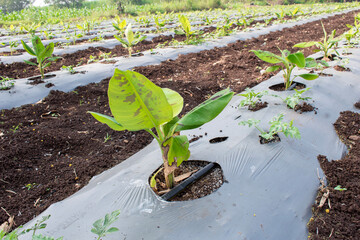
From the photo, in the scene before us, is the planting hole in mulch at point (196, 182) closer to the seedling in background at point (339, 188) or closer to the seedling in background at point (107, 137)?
the seedling in background at point (339, 188)

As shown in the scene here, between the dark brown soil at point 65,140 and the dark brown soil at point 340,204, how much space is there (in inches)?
59.8

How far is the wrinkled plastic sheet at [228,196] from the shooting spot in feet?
4.09

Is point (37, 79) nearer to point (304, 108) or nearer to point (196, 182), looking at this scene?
point (196, 182)

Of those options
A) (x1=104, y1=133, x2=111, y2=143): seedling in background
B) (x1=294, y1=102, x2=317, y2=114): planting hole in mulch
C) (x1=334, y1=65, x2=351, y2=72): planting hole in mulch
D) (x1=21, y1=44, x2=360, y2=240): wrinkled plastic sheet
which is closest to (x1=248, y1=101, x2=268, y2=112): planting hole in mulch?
(x1=21, y1=44, x2=360, y2=240): wrinkled plastic sheet

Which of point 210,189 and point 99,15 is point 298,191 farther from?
point 99,15

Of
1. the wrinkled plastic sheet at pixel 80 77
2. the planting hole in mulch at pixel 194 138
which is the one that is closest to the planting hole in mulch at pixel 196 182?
the planting hole in mulch at pixel 194 138

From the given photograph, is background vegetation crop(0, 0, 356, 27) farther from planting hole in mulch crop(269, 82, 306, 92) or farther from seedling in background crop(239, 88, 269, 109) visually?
seedling in background crop(239, 88, 269, 109)

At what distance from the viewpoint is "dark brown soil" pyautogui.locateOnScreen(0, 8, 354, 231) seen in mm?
1869

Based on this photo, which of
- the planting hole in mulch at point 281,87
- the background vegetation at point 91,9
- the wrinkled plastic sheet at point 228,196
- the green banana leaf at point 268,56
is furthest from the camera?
the background vegetation at point 91,9

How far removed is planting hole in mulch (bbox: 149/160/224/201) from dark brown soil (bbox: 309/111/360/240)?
55cm

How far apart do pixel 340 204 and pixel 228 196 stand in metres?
0.66

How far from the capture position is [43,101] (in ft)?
11.2

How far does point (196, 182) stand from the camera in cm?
155

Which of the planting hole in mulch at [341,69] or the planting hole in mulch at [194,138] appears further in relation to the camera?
the planting hole in mulch at [341,69]
